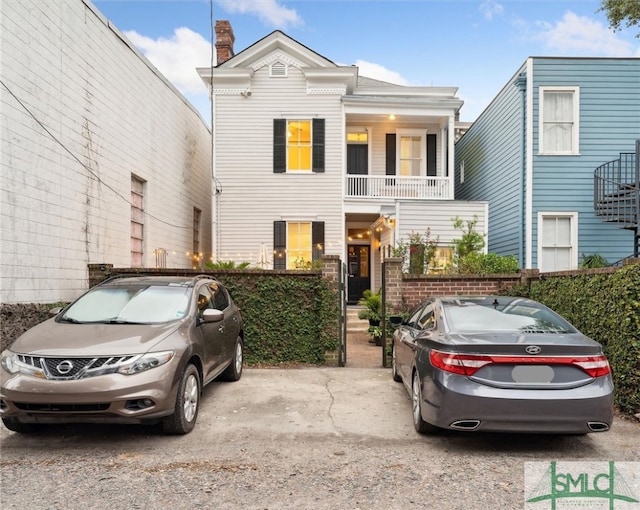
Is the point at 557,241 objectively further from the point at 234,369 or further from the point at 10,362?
the point at 10,362

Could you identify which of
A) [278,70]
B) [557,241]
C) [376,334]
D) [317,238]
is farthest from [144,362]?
[278,70]

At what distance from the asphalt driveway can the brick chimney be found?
15.1 m

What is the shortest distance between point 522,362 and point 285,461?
222 cm

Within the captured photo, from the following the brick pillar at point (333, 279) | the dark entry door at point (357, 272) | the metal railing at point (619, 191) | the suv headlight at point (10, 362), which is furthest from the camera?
the dark entry door at point (357, 272)

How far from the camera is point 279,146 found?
47.1ft

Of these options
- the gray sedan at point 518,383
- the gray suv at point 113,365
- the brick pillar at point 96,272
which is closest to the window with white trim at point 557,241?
the gray sedan at point 518,383

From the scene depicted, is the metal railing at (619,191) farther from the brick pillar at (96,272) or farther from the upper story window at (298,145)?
the brick pillar at (96,272)

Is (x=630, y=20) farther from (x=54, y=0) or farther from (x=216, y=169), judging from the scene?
(x=54, y=0)

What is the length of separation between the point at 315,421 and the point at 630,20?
50.9 feet

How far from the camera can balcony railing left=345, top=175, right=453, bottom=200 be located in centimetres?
1481

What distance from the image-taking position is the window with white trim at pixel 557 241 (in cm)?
1251

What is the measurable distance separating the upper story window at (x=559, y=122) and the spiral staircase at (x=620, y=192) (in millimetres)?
1119

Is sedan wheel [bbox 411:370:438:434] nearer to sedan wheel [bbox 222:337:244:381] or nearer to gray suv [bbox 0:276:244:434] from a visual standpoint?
gray suv [bbox 0:276:244:434]

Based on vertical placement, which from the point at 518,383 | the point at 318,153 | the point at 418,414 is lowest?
the point at 418,414
